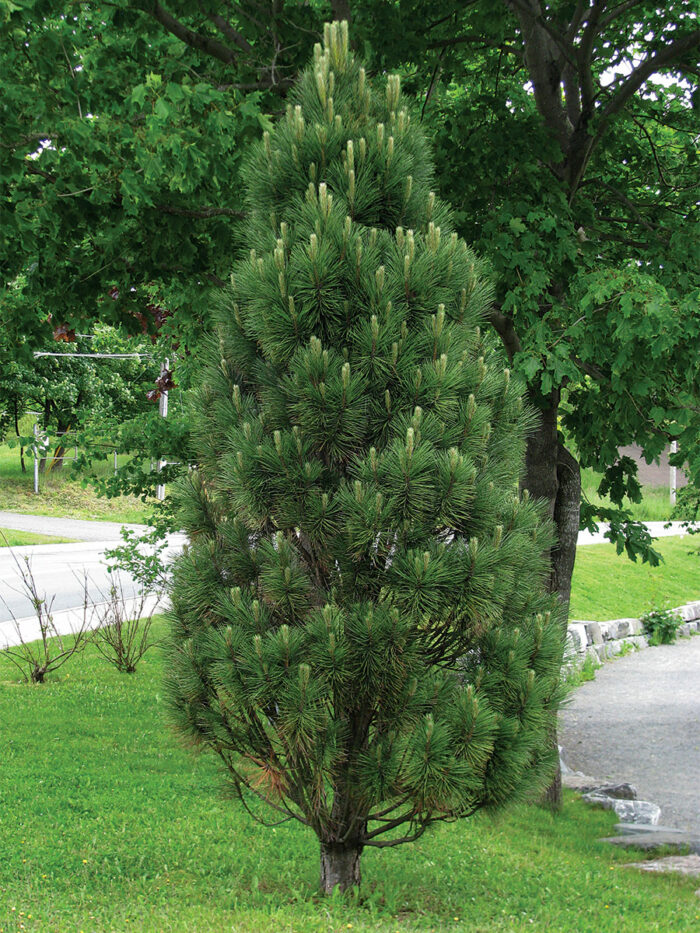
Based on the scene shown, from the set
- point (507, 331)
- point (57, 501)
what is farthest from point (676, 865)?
point (57, 501)

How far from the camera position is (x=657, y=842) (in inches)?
320

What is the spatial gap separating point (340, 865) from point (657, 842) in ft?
13.7

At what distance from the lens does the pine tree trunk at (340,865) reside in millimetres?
5090

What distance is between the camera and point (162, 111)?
18.7 feet

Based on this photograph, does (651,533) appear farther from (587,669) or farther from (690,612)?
(587,669)

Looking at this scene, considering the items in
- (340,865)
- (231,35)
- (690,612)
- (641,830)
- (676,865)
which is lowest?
(641,830)

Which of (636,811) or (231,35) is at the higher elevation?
(231,35)

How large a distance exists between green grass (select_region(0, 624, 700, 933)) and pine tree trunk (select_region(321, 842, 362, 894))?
104mm

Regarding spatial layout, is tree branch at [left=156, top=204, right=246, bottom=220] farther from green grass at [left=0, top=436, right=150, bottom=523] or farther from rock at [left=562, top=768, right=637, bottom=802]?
green grass at [left=0, top=436, right=150, bottom=523]

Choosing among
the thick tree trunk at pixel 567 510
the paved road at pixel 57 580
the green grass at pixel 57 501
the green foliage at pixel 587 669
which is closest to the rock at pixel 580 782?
the thick tree trunk at pixel 567 510

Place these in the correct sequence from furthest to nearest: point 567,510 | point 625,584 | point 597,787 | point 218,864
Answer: point 625,584 < point 597,787 < point 567,510 < point 218,864

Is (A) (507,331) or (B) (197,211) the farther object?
(A) (507,331)

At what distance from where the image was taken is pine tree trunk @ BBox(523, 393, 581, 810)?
27.9ft

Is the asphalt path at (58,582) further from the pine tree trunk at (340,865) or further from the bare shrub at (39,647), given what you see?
the pine tree trunk at (340,865)
